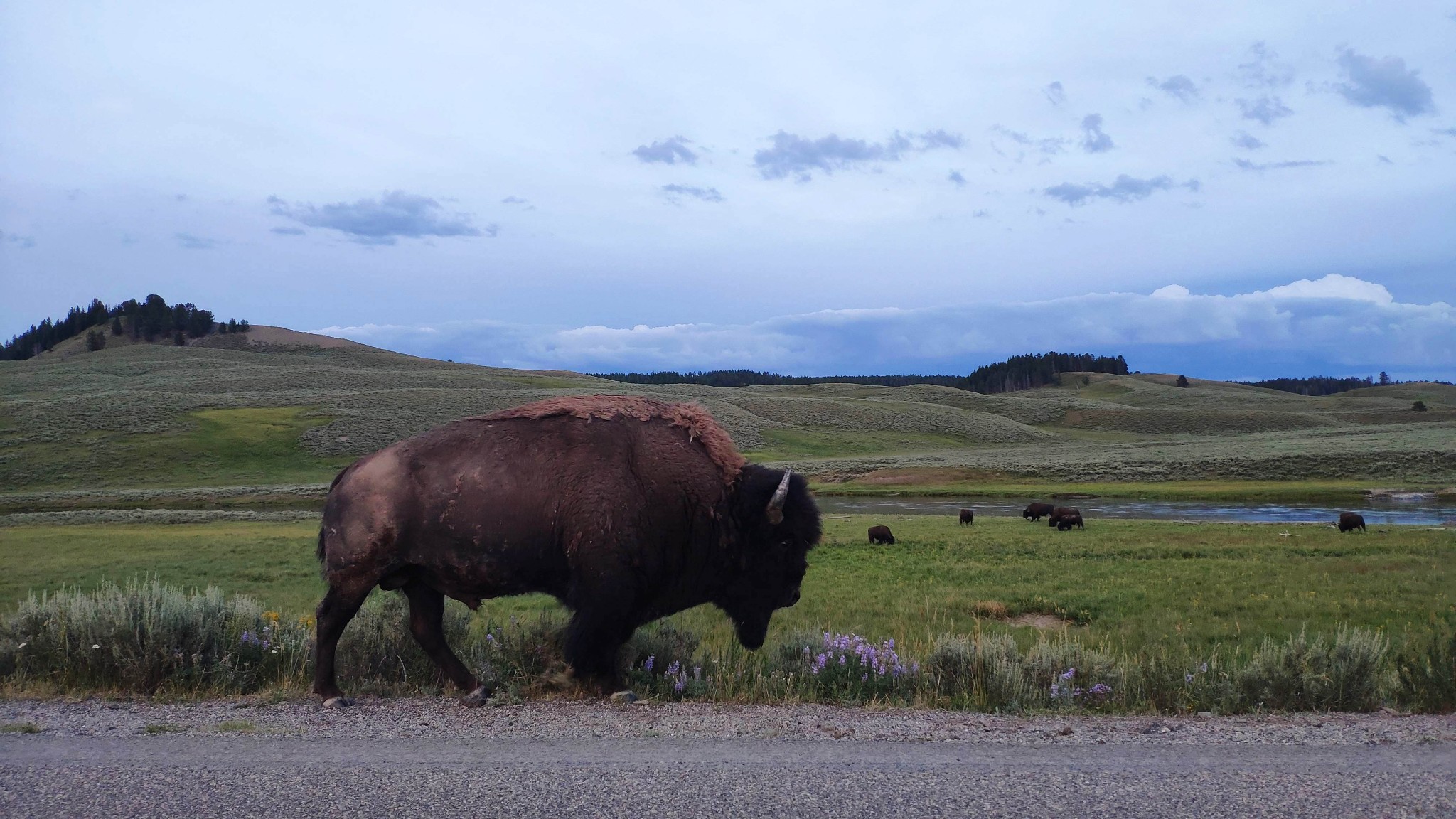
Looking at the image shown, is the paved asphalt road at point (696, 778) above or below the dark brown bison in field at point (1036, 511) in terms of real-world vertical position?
above

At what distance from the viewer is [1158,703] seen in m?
6.42

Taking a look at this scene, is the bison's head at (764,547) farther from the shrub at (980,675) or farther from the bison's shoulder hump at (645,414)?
the shrub at (980,675)

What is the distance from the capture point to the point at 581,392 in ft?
349

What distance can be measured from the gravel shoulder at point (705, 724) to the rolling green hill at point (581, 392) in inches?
559

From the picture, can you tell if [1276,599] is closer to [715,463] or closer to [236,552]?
[715,463]

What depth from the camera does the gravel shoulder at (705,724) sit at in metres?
5.39

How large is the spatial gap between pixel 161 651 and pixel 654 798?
186 inches

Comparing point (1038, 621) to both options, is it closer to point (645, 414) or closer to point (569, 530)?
point (645, 414)

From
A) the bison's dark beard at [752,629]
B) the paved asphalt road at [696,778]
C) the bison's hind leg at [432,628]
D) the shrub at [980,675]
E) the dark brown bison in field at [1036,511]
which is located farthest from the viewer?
the dark brown bison in field at [1036,511]

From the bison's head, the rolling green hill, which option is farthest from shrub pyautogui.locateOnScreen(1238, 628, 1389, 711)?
the rolling green hill

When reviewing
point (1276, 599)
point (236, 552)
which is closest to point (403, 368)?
point (236, 552)

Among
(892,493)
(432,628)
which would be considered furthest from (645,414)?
(892,493)

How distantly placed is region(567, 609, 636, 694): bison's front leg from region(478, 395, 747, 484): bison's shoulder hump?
→ 56.1 inches

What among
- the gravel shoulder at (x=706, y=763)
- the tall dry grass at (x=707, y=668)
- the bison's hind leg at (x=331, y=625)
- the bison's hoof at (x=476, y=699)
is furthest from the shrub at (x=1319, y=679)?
the bison's hind leg at (x=331, y=625)
